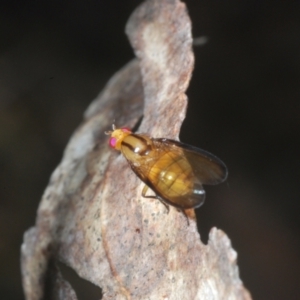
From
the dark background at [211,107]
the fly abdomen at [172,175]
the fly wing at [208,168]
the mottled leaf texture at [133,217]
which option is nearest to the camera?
the mottled leaf texture at [133,217]

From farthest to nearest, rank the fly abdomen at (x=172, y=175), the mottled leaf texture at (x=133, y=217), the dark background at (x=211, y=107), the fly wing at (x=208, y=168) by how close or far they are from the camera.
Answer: the dark background at (x=211, y=107) → the fly wing at (x=208, y=168) → the fly abdomen at (x=172, y=175) → the mottled leaf texture at (x=133, y=217)

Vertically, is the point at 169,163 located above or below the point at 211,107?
below

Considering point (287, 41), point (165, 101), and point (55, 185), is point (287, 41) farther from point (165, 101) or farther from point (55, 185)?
point (55, 185)

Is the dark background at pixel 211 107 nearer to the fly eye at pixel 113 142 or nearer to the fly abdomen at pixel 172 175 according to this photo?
the fly abdomen at pixel 172 175

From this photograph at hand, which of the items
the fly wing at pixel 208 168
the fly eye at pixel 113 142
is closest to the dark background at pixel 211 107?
the fly wing at pixel 208 168

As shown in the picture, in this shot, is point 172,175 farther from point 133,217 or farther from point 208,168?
point 133,217

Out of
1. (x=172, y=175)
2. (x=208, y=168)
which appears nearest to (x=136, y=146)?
(x=172, y=175)
